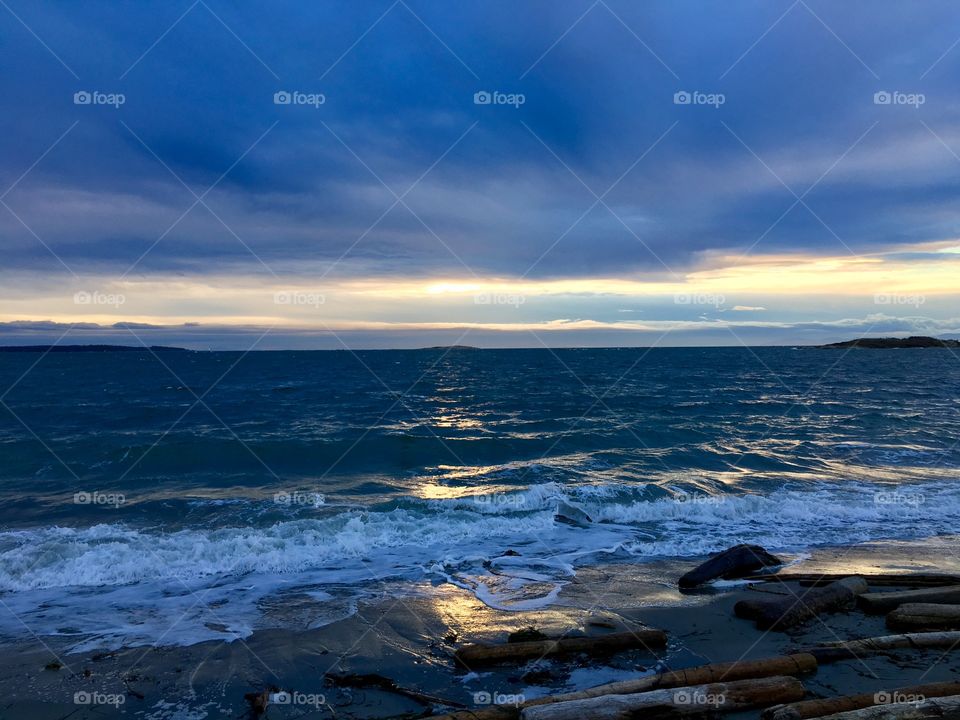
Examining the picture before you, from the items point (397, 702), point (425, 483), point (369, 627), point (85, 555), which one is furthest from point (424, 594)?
point (425, 483)

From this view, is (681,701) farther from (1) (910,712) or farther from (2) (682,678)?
(1) (910,712)

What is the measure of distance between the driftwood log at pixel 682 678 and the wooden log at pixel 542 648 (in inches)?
48.1

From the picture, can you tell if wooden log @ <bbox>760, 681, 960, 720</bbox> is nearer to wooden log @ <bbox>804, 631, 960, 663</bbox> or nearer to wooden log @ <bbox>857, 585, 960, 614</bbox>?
wooden log @ <bbox>804, 631, 960, 663</bbox>

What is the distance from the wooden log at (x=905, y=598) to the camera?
8.41 meters

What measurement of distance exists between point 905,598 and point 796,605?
1.61 meters

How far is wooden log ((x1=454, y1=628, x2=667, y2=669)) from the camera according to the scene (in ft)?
23.8

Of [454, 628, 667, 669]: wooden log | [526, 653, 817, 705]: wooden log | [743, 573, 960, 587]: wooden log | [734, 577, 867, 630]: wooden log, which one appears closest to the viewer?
[526, 653, 817, 705]: wooden log

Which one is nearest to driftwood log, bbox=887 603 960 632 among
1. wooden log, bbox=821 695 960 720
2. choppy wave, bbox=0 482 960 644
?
wooden log, bbox=821 695 960 720

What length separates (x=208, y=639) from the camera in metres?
8.54

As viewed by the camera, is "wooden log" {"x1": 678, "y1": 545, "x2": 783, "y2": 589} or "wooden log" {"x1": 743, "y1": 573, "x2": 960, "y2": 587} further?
"wooden log" {"x1": 678, "y1": 545, "x2": 783, "y2": 589}

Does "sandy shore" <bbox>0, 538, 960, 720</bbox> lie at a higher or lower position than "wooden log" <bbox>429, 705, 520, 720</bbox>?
lower

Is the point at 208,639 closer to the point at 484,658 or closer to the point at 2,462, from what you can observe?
the point at 484,658

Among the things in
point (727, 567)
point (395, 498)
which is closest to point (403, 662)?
point (727, 567)

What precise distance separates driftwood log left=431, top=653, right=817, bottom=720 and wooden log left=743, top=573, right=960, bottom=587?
3702 mm
